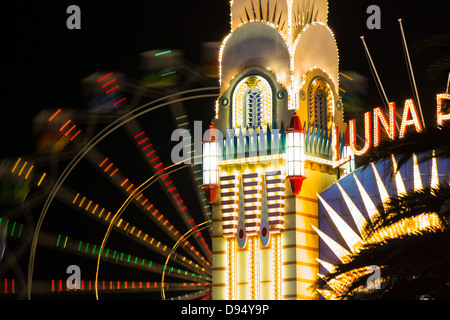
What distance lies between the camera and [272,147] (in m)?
41.2

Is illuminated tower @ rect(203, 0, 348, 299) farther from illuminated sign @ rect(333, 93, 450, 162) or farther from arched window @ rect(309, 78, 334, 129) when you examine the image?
illuminated sign @ rect(333, 93, 450, 162)

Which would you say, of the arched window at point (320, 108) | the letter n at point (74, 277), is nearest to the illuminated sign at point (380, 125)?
the arched window at point (320, 108)

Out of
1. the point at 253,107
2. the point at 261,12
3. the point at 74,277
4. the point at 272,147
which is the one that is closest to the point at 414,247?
the point at 272,147

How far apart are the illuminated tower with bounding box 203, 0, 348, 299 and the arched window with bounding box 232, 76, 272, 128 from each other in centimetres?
4

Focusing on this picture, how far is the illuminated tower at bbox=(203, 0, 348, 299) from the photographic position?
132 ft

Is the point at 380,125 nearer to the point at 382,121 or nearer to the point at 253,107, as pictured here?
the point at 382,121

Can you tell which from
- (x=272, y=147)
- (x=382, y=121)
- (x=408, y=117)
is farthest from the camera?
(x=272, y=147)

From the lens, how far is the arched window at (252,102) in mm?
41938

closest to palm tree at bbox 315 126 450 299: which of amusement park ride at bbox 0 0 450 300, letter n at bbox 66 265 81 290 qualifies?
amusement park ride at bbox 0 0 450 300

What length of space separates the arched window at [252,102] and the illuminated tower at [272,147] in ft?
0.14

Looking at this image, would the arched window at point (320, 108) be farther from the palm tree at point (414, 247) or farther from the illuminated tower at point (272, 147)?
the palm tree at point (414, 247)

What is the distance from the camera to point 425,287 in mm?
22031

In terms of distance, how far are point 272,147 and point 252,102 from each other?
260 cm
